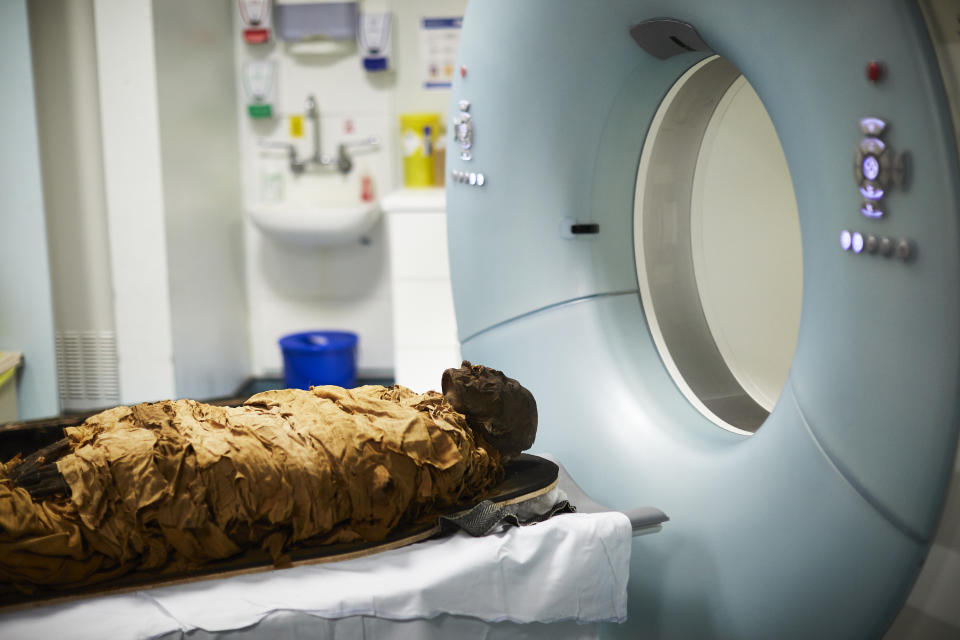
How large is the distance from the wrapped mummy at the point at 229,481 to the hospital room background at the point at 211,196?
0.87 metres

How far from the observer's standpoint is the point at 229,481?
157 cm

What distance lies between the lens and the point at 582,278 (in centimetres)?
221

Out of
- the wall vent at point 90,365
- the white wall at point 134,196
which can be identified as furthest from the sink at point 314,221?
the wall vent at point 90,365

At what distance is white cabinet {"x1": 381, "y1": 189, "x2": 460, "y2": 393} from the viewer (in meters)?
3.71

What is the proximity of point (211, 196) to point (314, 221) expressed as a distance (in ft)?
1.53

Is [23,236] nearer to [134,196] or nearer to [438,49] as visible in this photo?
[134,196]

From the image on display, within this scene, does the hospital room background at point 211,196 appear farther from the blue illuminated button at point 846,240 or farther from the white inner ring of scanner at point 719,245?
the blue illuminated button at point 846,240

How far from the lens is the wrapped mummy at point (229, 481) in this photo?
1.51 meters

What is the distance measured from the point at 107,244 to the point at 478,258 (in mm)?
2003

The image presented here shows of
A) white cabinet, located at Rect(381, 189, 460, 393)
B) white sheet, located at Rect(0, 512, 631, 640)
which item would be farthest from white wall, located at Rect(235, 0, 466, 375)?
white sheet, located at Rect(0, 512, 631, 640)

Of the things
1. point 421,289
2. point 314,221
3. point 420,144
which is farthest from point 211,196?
point 421,289

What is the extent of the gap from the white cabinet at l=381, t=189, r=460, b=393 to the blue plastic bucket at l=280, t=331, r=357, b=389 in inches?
17.7

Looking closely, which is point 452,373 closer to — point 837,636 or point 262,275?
point 837,636

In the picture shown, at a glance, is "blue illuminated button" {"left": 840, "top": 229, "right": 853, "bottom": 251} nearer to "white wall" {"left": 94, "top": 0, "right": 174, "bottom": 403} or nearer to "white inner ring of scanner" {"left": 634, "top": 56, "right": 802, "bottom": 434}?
"white inner ring of scanner" {"left": 634, "top": 56, "right": 802, "bottom": 434}
